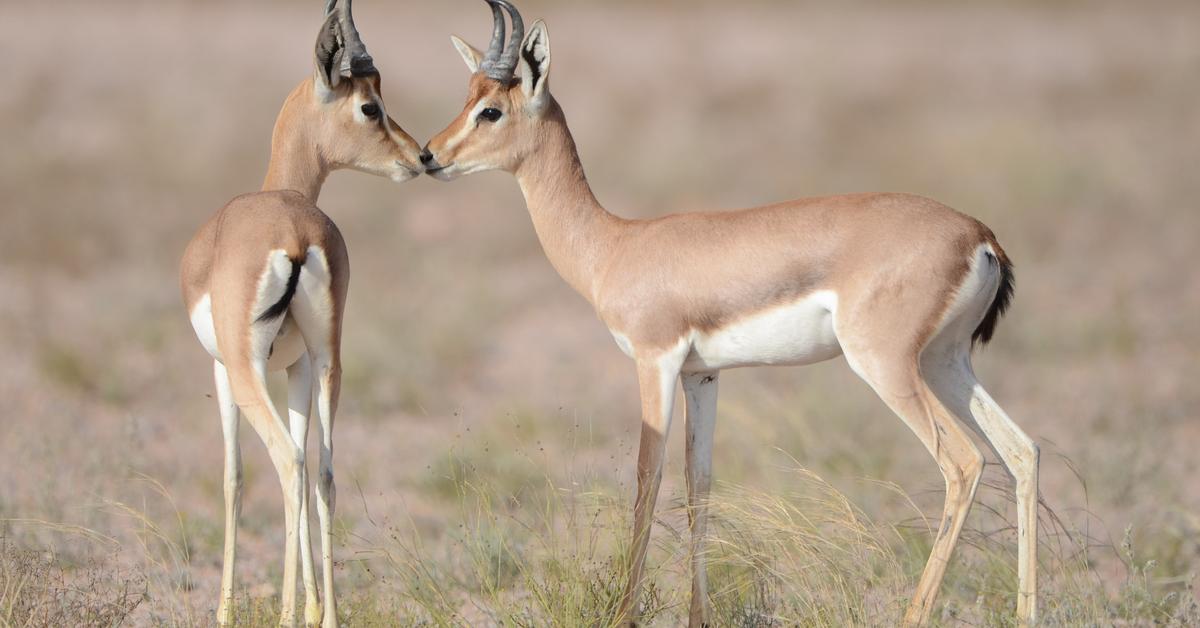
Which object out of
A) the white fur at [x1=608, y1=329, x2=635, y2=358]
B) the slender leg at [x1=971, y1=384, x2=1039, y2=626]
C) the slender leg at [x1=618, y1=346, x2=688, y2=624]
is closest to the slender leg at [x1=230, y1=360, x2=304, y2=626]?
the slender leg at [x1=618, y1=346, x2=688, y2=624]

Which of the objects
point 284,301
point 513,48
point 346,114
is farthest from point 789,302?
point 346,114

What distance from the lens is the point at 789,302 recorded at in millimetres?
5711

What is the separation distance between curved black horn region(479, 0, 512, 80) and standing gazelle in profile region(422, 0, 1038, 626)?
14 mm

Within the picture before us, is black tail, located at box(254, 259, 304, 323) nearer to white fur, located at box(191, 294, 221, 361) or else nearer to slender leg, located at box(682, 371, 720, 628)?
white fur, located at box(191, 294, 221, 361)

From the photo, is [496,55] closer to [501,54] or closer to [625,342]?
[501,54]

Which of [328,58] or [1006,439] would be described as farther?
[328,58]

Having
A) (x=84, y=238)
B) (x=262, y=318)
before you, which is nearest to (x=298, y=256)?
(x=262, y=318)

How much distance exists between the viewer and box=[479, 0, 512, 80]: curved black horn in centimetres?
656

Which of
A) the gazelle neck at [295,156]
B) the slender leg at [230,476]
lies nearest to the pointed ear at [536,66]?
the gazelle neck at [295,156]

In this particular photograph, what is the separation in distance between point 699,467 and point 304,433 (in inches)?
71.5

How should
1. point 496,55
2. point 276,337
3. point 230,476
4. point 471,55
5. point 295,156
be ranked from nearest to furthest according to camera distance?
point 276,337 → point 230,476 → point 295,156 → point 496,55 → point 471,55

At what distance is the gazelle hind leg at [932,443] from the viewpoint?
5465 mm

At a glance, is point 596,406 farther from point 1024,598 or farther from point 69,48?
point 69,48

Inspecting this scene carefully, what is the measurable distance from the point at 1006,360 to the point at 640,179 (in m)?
8.05
